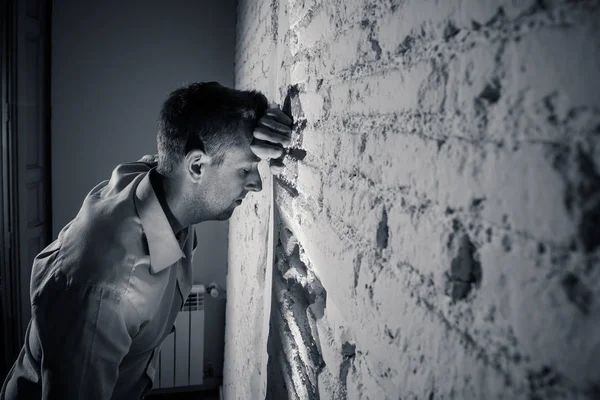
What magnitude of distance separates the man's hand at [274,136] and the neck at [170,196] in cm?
49

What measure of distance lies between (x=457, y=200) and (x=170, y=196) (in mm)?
1475

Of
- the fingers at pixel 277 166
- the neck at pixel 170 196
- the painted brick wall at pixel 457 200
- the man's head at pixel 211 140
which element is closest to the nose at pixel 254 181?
the man's head at pixel 211 140

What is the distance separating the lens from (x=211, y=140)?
1.46 meters

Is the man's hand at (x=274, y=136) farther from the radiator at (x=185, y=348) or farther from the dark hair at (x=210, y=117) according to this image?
the radiator at (x=185, y=348)

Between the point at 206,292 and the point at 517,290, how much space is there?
12.8ft

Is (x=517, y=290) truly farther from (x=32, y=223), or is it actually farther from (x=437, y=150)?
(x=32, y=223)

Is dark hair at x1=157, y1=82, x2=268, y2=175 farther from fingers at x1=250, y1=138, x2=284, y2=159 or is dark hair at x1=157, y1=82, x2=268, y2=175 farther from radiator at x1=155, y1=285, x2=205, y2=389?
radiator at x1=155, y1=285, x2=205, y2=389

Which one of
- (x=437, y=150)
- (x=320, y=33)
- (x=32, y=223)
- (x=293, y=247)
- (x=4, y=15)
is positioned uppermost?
(x=4, y=15)

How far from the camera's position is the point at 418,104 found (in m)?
0.52

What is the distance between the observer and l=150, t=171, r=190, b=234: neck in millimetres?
1655

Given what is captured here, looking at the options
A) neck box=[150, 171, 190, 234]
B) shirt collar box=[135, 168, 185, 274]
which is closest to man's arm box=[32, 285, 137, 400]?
shirt collar box=[135, 168, 185, 274]

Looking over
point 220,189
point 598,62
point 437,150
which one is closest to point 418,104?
point 437,150

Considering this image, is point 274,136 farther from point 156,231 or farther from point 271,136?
point 156,231

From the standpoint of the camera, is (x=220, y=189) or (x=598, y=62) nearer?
(x=598, y=62)
